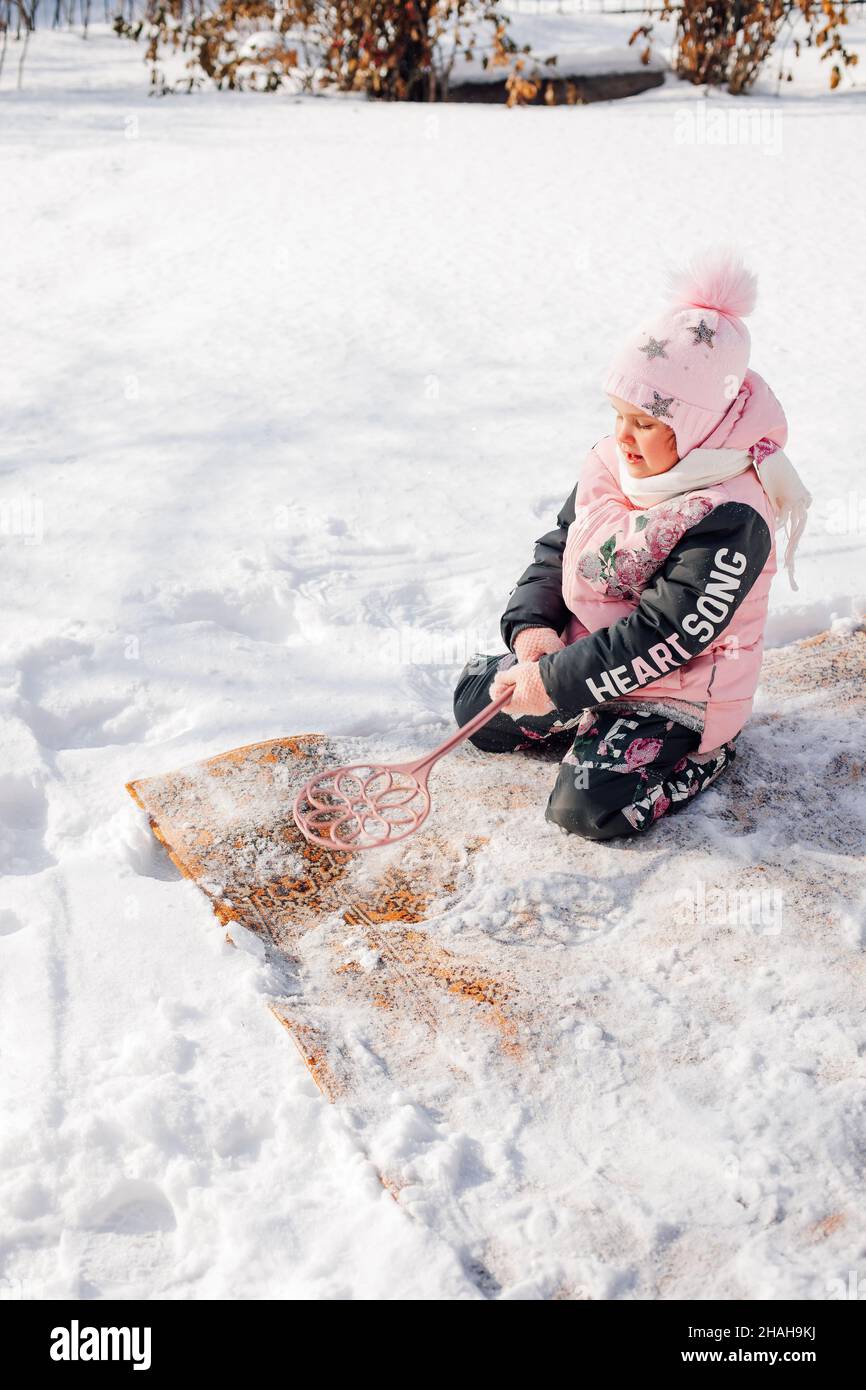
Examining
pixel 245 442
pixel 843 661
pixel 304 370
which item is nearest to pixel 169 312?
pixel 304 370

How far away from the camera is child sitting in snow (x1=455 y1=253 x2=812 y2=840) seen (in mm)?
2064

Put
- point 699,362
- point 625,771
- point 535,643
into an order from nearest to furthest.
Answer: point 699,362
point 625,771
point 535,643

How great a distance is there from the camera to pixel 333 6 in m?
6.43

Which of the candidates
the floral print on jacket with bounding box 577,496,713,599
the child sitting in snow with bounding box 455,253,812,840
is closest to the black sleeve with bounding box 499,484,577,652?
the child sitting in snow with bounding box 455,253,812,840

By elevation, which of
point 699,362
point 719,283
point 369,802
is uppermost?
point 719,283

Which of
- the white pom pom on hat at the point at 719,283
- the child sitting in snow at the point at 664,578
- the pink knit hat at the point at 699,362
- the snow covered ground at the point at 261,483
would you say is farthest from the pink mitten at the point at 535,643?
the white pom pom on hat at the point at 719,283

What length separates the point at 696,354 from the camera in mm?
2025

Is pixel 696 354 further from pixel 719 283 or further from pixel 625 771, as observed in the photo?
pixel 625 771

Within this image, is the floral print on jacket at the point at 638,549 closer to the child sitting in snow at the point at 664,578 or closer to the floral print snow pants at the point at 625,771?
the child sitting in snow at the point at 664,578

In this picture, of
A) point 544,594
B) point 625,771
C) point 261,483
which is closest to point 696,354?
point 544,594

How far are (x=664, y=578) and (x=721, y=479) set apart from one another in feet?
0.63

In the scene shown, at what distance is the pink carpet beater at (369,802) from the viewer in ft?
7.44
